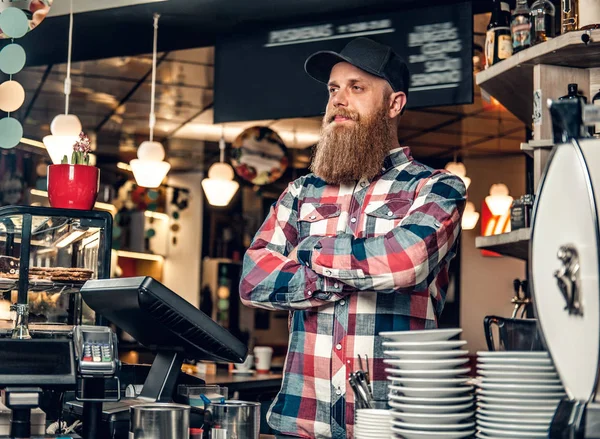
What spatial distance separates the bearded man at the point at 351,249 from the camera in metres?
1.94

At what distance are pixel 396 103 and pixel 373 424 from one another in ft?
3.51

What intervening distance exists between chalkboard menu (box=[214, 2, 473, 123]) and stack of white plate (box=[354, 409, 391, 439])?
247 cm

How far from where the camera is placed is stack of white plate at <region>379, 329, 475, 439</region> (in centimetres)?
137

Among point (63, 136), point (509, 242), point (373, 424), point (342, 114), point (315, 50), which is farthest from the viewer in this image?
point (63, 136)

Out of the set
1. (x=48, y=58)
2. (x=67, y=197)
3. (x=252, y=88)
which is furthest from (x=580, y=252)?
(x=48, y=58)

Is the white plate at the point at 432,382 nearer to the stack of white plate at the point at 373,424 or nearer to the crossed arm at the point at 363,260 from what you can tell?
the stack of white plate at the point at 373,424

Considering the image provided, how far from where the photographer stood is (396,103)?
232 centimetres

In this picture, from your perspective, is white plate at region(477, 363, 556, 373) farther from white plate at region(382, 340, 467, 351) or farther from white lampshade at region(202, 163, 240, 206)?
white lampshade at region(202, 163, 240, 206)

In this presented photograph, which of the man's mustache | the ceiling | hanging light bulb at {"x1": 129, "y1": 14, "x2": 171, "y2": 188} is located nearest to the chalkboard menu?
hanging light bulb at {"x1": 129, "y1": 14, "x2": 171, "y2": 188}

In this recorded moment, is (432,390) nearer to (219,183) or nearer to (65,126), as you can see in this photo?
(65,126)

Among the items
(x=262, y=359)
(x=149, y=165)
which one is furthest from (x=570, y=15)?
(x=262, y=359)

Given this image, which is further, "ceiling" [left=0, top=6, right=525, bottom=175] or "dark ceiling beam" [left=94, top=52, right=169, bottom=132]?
"ceiling" [left=0, top=6, right=525, bottom=175]

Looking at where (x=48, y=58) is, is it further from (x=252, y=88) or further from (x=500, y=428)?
(x=500, y=428)

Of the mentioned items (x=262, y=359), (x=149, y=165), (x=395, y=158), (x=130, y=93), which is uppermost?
(x=130, y=93)
